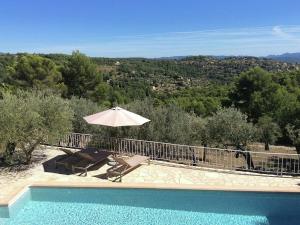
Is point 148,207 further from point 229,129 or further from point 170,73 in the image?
point 170,73

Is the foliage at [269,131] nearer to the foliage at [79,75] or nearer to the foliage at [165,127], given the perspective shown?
the foliage at [165,127]

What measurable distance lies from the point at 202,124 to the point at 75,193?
7069 mm

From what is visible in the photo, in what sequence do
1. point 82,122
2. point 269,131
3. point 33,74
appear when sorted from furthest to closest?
1. point 33,74
2. point 269,131
3. point 82,122

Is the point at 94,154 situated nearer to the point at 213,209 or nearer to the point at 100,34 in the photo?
the point at 213,209

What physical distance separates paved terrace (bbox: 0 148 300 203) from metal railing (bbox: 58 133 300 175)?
0.72m

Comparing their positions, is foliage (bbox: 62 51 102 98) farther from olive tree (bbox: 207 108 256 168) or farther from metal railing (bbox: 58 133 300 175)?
olive tree (bbox: 207 108 256 168)

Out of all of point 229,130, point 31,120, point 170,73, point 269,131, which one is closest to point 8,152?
point 31,120

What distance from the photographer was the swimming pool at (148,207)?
9344 millimetres

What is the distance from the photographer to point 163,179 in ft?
36.9

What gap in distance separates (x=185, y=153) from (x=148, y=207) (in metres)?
3.34

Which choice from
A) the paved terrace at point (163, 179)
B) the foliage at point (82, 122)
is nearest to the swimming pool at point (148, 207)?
the paved terrace at point (163, 179)

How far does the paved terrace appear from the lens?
34.8 ft

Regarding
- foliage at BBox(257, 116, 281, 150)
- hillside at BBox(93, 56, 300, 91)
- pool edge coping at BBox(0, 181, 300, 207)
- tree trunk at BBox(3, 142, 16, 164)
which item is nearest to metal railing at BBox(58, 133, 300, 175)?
pool edge coping at BBox(0, 181, 300, 207)

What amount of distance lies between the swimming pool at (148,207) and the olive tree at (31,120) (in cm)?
208
